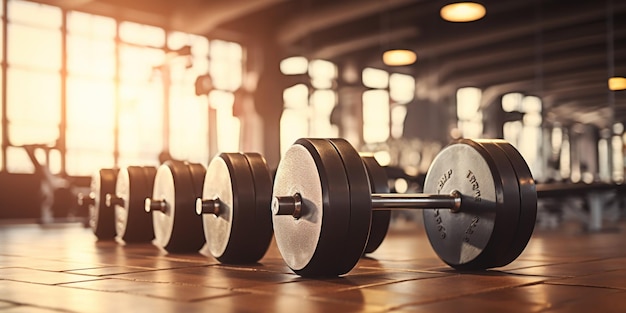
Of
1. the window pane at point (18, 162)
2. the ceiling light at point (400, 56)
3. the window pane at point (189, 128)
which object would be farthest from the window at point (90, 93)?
the ceiling light at point (400, 56)

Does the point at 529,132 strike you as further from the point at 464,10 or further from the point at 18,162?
the point at 18,162

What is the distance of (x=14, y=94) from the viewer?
7.64m

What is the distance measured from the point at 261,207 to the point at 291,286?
21.5 inches

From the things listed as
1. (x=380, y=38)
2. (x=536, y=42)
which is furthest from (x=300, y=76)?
(x=536, y=42)

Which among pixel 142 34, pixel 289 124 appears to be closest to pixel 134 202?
pixel 142 34

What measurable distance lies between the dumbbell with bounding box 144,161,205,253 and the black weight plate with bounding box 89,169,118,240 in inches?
27.4

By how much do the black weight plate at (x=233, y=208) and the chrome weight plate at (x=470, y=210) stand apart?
1.71 ft

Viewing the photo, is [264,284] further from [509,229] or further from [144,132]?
[144,132]

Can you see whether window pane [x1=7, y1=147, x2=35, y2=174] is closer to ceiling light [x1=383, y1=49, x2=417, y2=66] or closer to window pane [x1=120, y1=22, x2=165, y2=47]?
window pane [x1=120, y1=22, x2=165, y2=47]

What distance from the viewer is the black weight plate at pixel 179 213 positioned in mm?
2488

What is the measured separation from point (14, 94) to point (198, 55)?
238 cm

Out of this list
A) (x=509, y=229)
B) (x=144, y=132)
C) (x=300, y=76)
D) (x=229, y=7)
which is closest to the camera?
(x=509, y=229)

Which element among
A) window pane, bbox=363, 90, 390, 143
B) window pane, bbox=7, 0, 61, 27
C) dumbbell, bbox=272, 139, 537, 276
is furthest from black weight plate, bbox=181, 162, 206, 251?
window pane, bbox=363, 90, 390, 143

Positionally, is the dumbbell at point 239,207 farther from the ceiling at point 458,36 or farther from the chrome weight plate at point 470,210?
the ceiling at point 458,36
